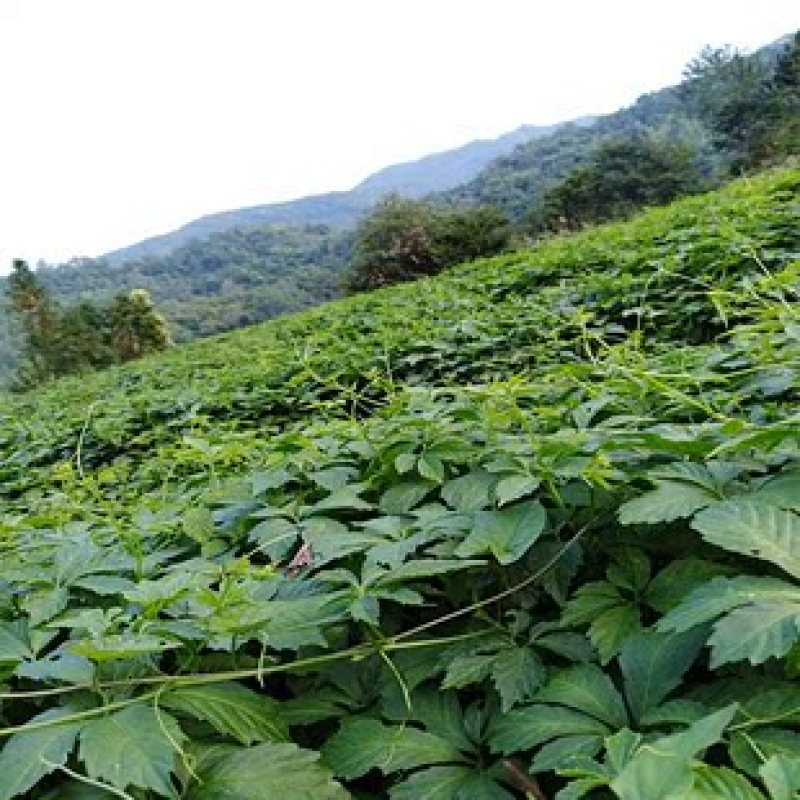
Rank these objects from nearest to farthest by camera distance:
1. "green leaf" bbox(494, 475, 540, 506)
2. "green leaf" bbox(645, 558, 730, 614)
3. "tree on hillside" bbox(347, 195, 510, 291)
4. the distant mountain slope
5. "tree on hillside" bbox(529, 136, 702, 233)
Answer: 1. "green leaf" bbox(645, 558, 730, 614)
2. "green leaf" bbox(494, 475, 540, 506)
3. "tree on hillside" bbox(347, 195, 510, 291)
4. "tree on hillside" bbox(529, 136, 702, 233)
5. the distant mountain slope

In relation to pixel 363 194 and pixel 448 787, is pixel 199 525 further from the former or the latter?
pixel 363 194

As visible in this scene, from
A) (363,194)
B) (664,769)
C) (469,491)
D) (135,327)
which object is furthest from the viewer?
(363,194)

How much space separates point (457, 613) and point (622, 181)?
1494 inches

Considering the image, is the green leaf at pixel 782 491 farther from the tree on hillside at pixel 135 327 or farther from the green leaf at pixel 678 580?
the tree on hillside at pixel 135 327

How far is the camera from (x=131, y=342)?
107ft

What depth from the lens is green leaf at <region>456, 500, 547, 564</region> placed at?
0.95 m

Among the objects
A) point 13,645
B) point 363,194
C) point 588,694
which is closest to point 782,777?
point 588,694

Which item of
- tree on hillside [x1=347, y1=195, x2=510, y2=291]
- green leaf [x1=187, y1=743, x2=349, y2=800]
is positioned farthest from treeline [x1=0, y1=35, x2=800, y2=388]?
green leaf [x1=187, y1=743, x2=349, y2=800]

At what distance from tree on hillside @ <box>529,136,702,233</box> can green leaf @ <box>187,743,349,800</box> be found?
33.4 metres

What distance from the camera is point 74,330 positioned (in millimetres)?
31719

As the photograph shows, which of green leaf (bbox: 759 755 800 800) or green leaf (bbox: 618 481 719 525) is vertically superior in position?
green leaf (bbox: 618 481 719 525)

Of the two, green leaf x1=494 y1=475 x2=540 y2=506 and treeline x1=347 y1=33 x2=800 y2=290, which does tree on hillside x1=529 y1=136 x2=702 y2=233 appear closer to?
treeline x1=347 y1=33 x2=800 y2=290

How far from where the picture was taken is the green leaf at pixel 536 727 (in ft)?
2.58

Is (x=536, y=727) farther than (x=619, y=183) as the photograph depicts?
No
